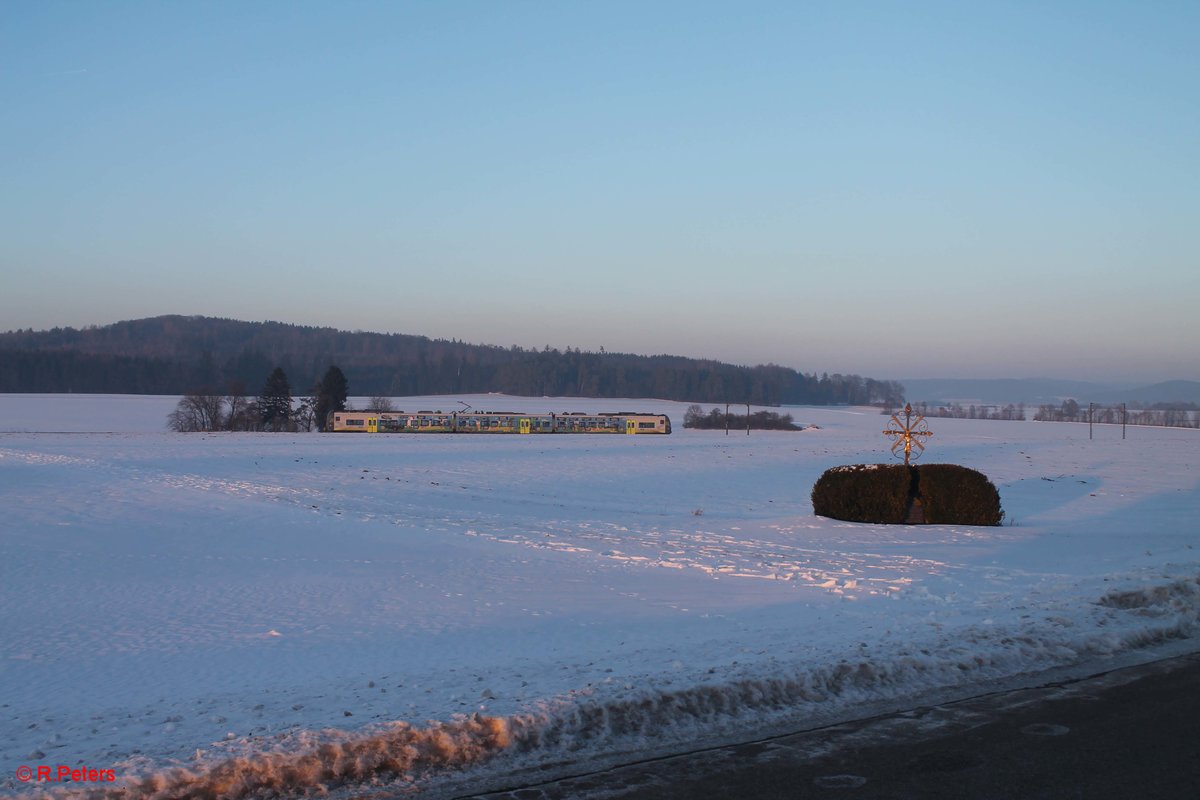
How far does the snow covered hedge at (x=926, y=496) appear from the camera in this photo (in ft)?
67.2

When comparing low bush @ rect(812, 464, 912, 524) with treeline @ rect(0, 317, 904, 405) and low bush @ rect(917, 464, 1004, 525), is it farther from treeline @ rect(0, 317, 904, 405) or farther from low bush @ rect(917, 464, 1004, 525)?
treeline @ rect(0, 317, 904, 405)

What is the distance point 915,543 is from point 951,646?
9.16 meters

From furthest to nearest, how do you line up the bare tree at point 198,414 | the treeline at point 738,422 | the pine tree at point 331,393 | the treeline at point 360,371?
the treeline at point 360,371 → the treeline at point 738,422 → the pine tree at point 331,393 → the bare tree at point 198,414

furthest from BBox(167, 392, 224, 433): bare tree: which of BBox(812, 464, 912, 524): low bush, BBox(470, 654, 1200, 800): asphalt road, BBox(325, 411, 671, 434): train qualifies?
BBox(470, 654, 1200, 800): asphalt road

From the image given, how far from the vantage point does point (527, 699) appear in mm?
7035

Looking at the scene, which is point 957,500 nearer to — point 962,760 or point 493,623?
point 493,623

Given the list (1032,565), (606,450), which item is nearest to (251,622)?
(1032,565)

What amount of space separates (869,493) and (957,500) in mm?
1813

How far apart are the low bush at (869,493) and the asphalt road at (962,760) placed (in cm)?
1307

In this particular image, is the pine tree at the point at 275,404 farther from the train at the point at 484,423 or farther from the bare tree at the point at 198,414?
the train at the point at 484,423

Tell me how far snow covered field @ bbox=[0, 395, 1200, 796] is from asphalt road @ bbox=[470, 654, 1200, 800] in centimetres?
40

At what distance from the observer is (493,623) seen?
414 inches

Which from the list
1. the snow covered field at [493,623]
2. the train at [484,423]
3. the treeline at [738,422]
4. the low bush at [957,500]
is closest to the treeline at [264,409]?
the train at [484,423]

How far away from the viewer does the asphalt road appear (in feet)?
18.4
